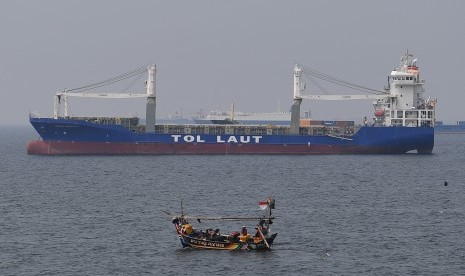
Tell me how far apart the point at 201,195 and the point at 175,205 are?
7.31m

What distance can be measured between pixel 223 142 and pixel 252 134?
162 inches

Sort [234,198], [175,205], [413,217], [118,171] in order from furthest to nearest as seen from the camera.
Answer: [118,171] → [234,198] → [175,205] → [413,217]

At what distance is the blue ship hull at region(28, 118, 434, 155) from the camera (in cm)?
11581

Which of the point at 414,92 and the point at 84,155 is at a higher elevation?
the point at 414,92

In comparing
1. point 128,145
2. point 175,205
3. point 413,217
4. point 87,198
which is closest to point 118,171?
point 128,145

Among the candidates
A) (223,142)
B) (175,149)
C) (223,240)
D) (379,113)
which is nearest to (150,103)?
(175,149)

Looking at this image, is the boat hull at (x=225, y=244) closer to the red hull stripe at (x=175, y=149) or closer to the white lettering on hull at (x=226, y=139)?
the red hull stripe at (x=175, y=149)

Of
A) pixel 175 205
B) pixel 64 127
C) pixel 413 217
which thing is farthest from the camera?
pixel 64 127

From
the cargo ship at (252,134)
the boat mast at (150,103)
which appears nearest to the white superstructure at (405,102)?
the cargo ship at (252,134)

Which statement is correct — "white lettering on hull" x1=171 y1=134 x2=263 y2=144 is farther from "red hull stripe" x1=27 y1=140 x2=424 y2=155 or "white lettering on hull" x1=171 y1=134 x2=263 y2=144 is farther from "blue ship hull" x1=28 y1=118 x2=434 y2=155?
"red hull stripe" x1=27 y1=140 x2=424 y2=155

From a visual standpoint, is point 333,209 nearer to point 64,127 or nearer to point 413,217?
point 413,217

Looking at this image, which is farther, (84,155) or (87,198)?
(84,155)

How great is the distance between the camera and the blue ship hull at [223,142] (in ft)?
380

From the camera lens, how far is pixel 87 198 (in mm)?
76188
